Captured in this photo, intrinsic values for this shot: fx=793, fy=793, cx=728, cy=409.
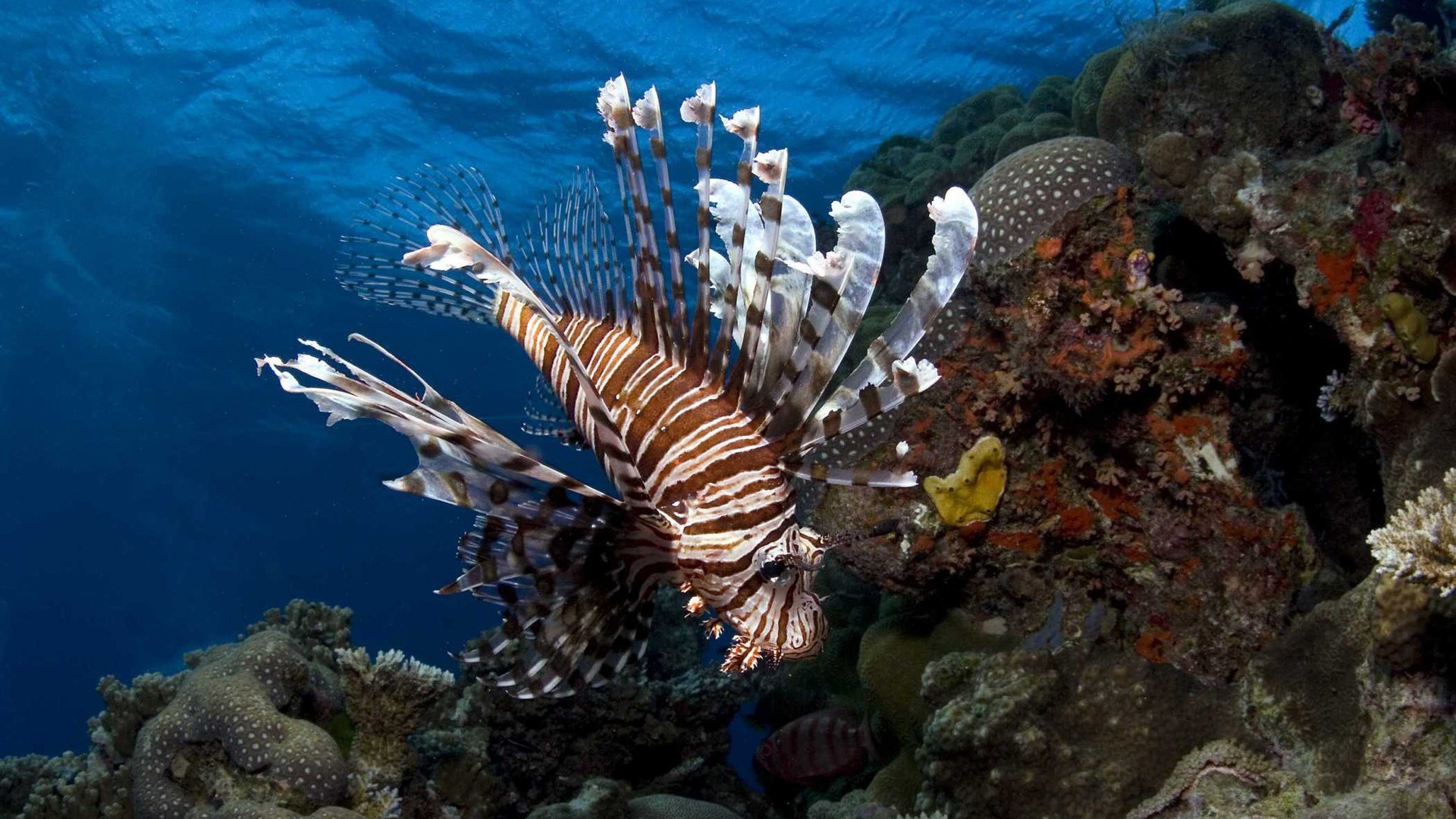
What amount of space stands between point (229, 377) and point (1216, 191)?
37.4m

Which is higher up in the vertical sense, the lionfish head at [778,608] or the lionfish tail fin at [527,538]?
the lionfish tail fin at [527,538]

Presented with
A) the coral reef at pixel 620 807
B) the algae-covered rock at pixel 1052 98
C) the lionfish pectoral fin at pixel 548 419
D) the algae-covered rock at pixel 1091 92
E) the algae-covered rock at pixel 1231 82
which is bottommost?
the coral reef at pixel 620 807

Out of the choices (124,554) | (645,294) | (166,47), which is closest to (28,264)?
(166,47)

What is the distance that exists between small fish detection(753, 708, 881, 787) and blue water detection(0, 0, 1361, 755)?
15.8 m

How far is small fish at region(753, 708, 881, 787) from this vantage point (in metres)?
6.53

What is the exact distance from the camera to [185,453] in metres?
39.1

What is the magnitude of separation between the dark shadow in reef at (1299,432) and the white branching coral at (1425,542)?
9.31ft

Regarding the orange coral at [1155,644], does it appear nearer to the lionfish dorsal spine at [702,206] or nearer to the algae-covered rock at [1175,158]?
the algae-covered rock at [1175,158]

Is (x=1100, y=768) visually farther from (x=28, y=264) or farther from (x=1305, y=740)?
(x=28, y=264)

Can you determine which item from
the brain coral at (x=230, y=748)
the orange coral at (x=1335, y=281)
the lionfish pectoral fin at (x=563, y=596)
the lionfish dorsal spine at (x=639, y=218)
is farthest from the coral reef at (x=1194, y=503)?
the brain coral at (x=230, y=748)

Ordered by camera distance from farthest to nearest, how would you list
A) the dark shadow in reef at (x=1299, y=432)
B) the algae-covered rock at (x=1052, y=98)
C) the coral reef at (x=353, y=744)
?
the algae-covered rock at (x=1052, y=98), the dark shadow in reef at (x=1299, y=432), the coral reef at (x=353, y=744)

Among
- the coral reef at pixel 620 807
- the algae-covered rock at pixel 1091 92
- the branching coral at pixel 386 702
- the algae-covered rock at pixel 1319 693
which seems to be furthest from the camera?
the algae-covered rock at pixel 1091 92

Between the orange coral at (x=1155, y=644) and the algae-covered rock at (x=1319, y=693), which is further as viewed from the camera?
the orange coral at (x=1155, y=644)

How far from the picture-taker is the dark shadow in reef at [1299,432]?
5.11 meters
